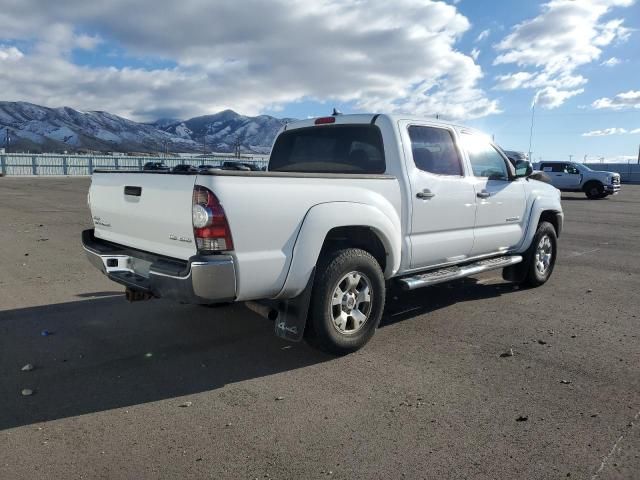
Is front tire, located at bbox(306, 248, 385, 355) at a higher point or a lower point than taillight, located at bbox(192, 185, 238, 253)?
lower

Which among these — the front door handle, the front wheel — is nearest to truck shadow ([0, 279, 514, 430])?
the front door handle

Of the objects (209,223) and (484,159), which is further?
(484,159)

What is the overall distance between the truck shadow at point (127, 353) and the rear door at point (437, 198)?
0.82 meters

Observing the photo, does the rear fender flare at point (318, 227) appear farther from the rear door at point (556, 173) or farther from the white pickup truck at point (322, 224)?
the rear door at point (556, 173)

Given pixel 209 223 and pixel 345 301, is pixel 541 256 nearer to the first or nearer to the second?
pixel 345 301

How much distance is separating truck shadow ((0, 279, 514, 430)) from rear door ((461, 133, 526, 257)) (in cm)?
91

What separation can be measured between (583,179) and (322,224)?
26152 mm

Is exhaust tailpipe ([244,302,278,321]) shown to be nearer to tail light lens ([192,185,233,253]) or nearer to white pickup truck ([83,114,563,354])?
white pickup truck ([83,114,563,354])

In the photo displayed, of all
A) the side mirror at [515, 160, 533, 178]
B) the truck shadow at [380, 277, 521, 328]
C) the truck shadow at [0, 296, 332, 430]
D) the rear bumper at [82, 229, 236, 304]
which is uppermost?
the side mirror at [515, 160, 533, 178]

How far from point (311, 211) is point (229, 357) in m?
1.42

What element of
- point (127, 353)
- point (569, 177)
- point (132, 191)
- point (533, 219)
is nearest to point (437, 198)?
point (533, 219)

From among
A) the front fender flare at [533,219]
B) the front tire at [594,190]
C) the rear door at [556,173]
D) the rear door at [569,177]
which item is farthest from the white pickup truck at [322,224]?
the rear door at [556,173]

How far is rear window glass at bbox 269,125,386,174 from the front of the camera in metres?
4.88

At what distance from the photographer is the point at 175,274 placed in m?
3.51
